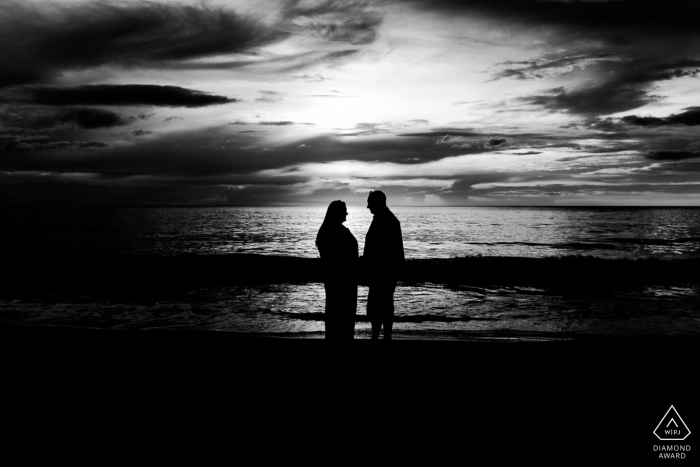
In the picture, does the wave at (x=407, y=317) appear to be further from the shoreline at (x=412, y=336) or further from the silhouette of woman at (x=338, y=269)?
the silhouette of woman at (x=338, y=269)

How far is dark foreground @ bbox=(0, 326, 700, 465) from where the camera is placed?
3.88 metres

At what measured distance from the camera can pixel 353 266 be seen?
575cm

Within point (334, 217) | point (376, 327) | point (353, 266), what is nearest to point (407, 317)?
point (376, 327)

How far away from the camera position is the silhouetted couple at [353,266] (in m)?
5.61

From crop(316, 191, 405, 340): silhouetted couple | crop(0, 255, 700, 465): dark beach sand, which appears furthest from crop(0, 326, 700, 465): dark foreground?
crop(316, 191, 405, 340): silhouetted couple

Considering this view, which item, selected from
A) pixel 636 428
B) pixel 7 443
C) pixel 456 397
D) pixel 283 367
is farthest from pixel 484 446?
pixel 7 443

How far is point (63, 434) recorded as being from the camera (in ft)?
13.0

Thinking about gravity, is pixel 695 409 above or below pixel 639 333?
above

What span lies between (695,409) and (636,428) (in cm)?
89

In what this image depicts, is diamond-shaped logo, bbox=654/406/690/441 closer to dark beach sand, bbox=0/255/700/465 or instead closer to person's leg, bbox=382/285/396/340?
dark beach sand, bbox=0/255/700/465

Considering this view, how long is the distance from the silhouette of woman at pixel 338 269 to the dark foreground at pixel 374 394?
337 millimetres

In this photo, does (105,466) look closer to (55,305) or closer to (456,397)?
(456,397)

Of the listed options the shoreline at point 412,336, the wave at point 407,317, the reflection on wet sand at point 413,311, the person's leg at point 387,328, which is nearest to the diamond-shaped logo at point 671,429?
the shoreline at point 412,336

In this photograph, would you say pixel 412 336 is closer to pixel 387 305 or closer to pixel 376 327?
pixel 376 327
